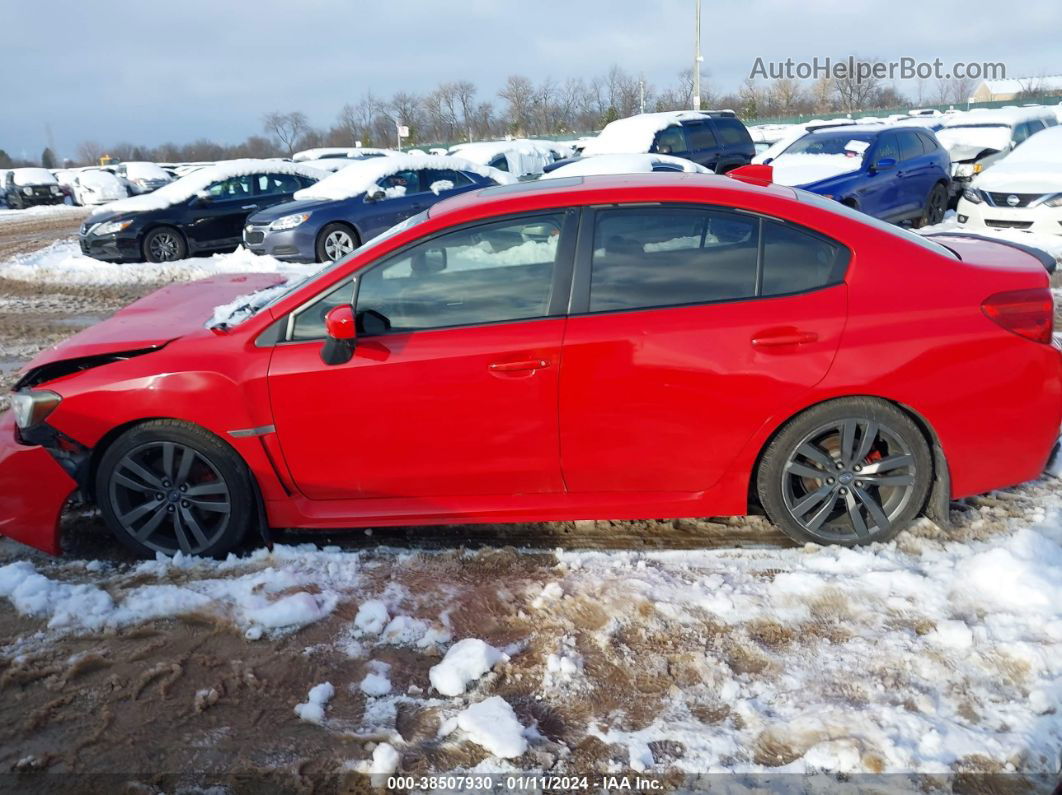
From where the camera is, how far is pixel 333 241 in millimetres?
11836

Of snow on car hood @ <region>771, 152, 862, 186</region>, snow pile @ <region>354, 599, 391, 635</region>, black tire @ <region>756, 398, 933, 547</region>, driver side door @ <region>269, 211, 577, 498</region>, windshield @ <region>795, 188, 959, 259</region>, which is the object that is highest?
snow on car hood @ <region>771, 152, 862, 186</region>

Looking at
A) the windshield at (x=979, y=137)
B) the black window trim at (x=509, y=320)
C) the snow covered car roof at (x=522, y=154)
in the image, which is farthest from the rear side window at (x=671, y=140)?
the black window trim at (x=509, y=320)

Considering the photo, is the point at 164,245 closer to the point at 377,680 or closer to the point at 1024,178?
the point at 377,680

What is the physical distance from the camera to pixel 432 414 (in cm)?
359

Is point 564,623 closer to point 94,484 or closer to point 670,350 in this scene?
point 670,350

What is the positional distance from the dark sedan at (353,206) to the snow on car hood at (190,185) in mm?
1967

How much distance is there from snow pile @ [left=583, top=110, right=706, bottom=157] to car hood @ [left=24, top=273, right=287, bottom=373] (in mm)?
10848

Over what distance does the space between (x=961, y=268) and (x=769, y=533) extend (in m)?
1.47

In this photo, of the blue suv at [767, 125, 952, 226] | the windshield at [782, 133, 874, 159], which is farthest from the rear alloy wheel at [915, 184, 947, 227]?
the windshield at [782, 133, 874, 159]

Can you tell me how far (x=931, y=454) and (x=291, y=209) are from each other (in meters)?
10.3

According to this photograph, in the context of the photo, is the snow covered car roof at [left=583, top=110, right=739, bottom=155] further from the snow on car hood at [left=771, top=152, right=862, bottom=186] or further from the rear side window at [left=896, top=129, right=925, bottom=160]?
the rear side window at [left=896, top=129, right=925, bottom=160]

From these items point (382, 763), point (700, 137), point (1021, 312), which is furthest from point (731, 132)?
point (382, 763)

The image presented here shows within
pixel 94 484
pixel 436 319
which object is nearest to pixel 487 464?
pixel 436 319

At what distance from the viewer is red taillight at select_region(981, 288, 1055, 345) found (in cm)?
355
